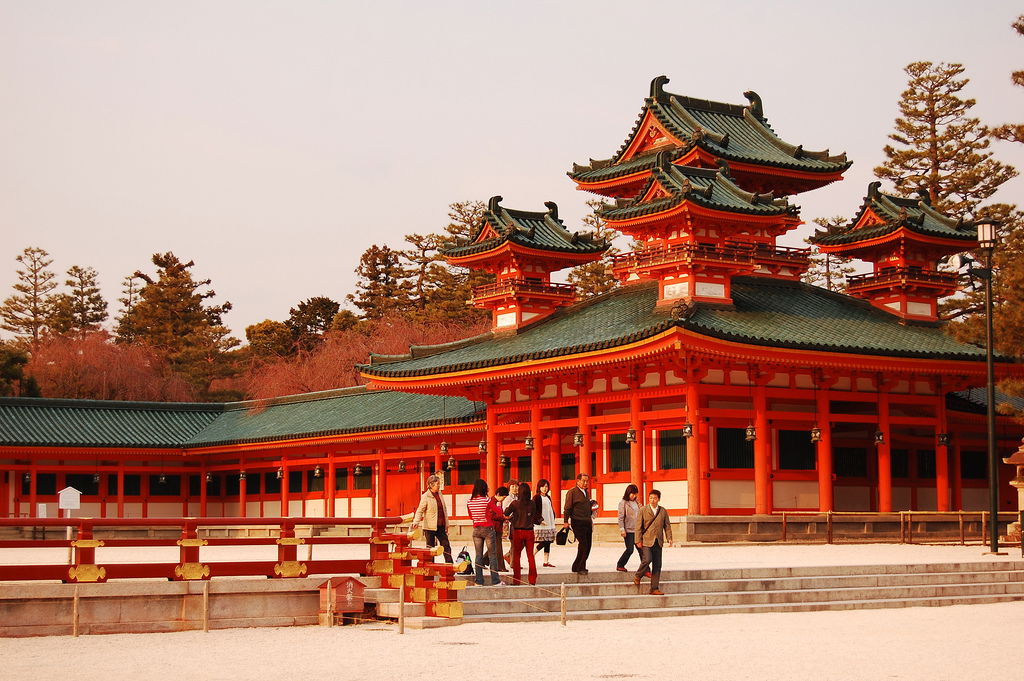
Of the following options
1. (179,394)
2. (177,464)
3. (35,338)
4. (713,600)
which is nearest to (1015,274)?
(713,600)

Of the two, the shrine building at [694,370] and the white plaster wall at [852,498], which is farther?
the white plaster wall at [852,498]

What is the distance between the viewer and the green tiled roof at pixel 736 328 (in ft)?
112

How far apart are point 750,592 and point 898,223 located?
62.9 ft

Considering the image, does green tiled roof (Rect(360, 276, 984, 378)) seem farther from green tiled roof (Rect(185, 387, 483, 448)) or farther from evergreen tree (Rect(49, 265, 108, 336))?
evergreen tree (Rect(49, 265, 108, 336))

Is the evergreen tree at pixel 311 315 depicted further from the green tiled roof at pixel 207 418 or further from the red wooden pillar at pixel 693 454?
the red wooden pillar at pixel 693 454

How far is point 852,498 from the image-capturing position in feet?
122

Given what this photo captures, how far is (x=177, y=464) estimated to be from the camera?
178 ft

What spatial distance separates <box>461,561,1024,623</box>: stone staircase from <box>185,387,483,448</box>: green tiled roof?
764 inches

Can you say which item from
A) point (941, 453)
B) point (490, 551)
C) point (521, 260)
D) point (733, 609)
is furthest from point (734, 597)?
point (521, 260)

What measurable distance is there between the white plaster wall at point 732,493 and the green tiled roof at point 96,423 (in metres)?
25.2

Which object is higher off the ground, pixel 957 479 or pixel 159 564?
pixel 957 479

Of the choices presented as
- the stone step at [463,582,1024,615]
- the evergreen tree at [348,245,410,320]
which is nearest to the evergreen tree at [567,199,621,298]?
the evergreen tree at [348,245,410,320]

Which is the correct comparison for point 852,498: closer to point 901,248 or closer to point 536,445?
point 901,248

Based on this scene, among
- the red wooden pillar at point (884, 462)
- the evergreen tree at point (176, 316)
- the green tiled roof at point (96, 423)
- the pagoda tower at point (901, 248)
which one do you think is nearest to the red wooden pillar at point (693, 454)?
the red wooden pillar at point (884, 462)
